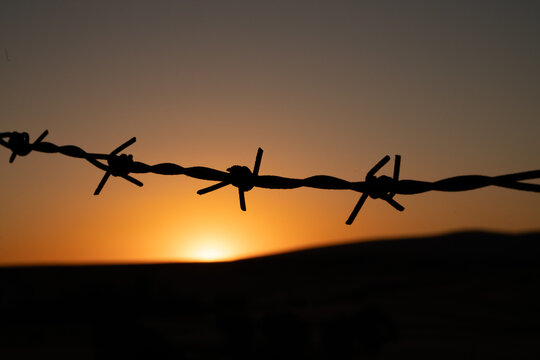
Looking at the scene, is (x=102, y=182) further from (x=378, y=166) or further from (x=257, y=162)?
(x=378, y=166)

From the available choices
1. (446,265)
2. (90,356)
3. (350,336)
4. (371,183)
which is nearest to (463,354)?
(350,336)

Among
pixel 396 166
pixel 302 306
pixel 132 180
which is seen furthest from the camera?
pixel 302 306

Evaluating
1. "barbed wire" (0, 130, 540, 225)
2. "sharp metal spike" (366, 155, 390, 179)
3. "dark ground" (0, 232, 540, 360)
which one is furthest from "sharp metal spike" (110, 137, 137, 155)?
"dark ground" (0, 232, 540, 360)

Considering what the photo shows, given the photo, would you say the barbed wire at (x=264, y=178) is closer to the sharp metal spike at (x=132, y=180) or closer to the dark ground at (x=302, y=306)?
the sharp metal spike at (x=132, y=180)

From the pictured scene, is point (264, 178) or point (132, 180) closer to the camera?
point (264, 178)

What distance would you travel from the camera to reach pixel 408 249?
72625mm

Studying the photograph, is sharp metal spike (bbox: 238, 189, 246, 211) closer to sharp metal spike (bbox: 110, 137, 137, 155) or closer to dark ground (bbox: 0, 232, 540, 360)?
sharp metal spike (bbox: 110, 137, 137, 155)

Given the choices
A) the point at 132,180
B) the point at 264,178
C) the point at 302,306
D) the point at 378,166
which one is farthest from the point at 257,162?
the point at 302,306

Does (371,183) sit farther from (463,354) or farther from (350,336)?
(463,354)

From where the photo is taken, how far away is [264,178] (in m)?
2.55

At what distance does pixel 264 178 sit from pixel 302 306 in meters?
38.4

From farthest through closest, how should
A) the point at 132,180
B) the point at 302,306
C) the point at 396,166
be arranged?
the point at 302,306, the point at 132,180, the point at 396,166

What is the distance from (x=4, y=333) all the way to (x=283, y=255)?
4045cm

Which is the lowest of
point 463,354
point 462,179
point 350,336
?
point 463,354
